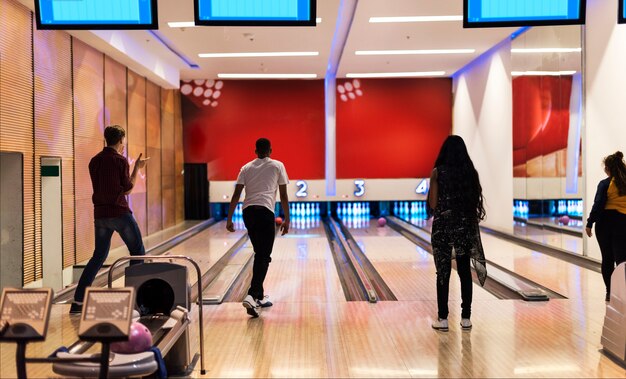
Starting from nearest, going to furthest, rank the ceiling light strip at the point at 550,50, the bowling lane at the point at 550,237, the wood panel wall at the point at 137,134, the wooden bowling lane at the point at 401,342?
the wooden bowling lane at the point at 401,342, the ceiling light strip at the point at 550,50, the bowling lane at the point at 550,237, the wood panel wall at the point at 137,134

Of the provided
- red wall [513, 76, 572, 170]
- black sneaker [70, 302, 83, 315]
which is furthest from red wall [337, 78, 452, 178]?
black sneaker [70, 302, 83, 315]

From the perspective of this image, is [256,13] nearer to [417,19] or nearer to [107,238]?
[107,238]

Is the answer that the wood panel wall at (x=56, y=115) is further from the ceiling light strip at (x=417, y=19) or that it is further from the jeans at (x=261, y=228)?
the ceiling light strip at (x=417, y=19)

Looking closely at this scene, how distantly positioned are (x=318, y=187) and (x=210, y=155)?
93.9 inches

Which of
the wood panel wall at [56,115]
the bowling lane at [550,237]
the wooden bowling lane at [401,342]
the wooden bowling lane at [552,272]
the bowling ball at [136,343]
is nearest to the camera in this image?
the bowling ball at [136,343]

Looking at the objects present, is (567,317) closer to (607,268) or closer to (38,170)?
(607,268)

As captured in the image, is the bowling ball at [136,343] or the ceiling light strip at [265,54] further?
the ceiling light strip at [265,54]

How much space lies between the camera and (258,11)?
3643mm

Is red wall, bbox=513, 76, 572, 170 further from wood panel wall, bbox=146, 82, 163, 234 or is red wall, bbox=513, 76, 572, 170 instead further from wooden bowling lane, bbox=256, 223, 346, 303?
wood panel wall, bbox=146, 82, 163, 234

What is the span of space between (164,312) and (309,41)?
601 centimetres

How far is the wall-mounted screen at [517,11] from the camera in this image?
3.75 m

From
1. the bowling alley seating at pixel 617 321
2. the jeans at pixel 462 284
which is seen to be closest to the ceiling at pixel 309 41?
the jeans at pixel 462 284

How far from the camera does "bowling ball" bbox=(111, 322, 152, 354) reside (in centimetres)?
250

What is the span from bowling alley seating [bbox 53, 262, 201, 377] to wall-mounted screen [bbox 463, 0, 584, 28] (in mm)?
2428
